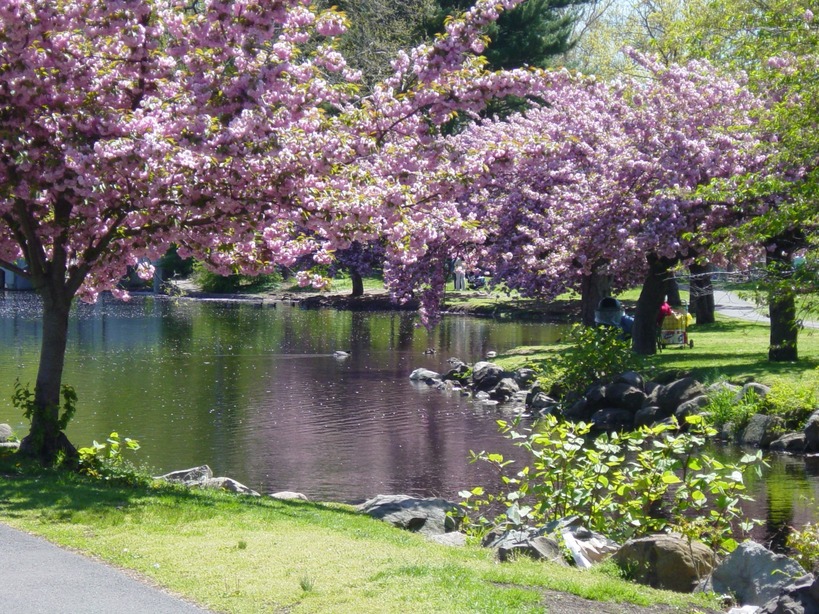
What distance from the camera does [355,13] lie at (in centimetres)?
4950

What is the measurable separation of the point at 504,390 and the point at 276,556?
61.4 ft

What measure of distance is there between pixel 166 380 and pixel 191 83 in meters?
17.5

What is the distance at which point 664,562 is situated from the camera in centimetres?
902

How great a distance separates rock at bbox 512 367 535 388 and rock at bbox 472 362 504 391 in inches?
15.4

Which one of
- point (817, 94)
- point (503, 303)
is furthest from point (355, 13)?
point (817, 94)

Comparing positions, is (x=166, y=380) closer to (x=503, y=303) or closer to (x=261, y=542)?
(x=261, y=542)

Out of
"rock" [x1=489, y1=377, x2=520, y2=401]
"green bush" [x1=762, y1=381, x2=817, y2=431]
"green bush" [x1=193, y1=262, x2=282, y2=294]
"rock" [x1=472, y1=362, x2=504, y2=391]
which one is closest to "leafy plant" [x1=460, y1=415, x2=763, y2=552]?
"green bush" [x1=762, y1=381, x2=817, y2=431]

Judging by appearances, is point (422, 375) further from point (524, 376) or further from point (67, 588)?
point (67, 588)

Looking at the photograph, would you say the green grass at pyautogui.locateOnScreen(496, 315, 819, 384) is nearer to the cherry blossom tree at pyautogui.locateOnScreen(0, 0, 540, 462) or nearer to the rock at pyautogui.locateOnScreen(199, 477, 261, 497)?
the cherry blossom tree at pyautogui.locateOnScreen(0, 0, 540, 462)

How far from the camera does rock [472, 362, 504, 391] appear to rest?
90.8ft

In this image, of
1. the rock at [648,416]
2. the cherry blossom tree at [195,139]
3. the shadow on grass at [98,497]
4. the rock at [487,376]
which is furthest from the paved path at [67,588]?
the rock at [487,376]

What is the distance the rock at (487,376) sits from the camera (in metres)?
27.7

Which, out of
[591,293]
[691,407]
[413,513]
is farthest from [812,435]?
[591,293]

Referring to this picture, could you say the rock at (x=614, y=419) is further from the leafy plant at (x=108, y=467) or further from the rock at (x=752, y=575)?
the rock at (x=752, y=575)
